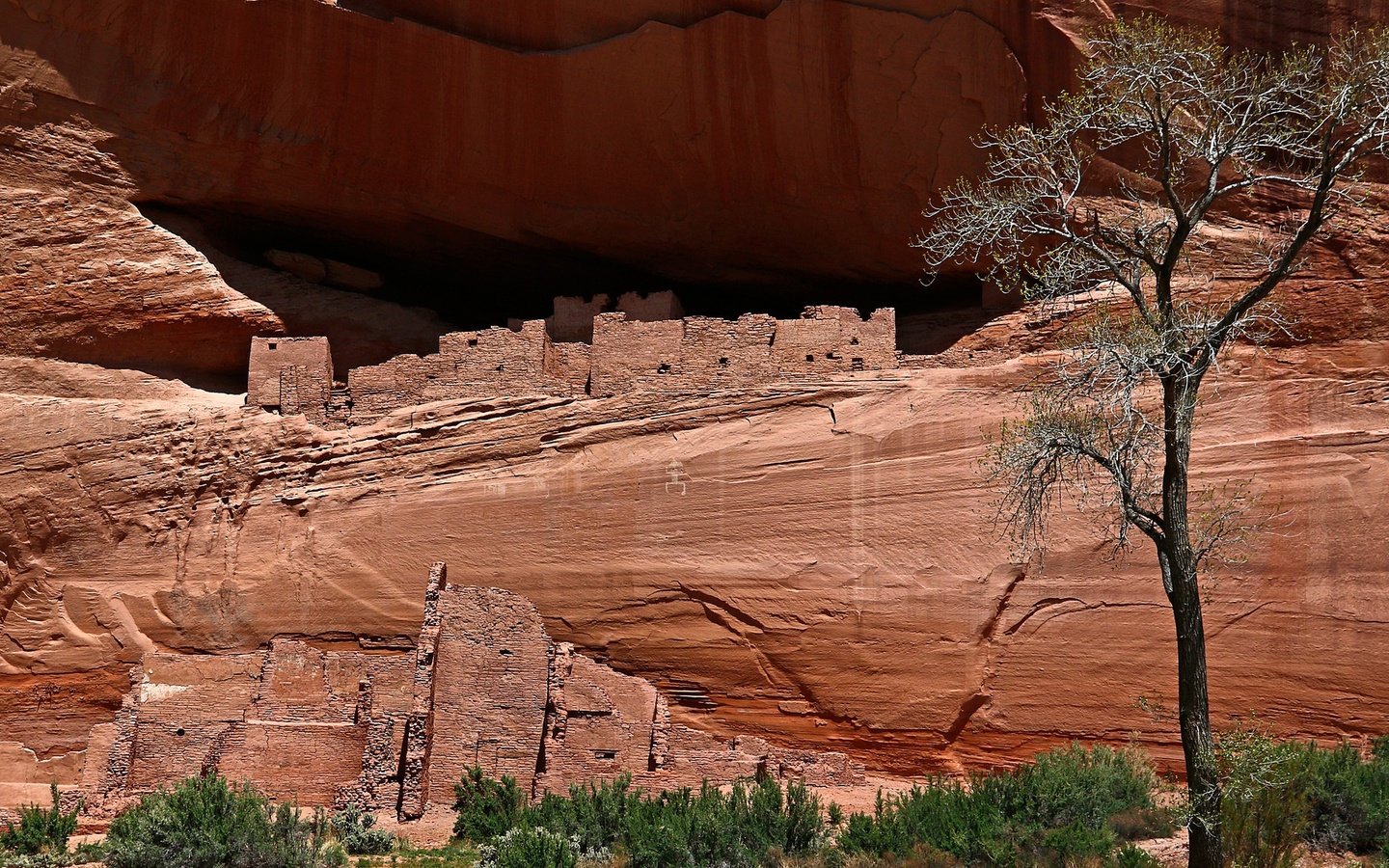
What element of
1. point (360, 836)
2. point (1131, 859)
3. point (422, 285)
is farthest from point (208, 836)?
point (422, 285)

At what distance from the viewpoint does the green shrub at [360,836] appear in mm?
13281

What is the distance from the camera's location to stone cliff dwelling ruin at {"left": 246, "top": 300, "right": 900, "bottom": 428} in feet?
55.3

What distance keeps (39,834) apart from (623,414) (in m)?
6.78

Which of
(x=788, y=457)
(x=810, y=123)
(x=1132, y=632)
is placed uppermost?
(x=810, y=123)

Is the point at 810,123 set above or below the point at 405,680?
above

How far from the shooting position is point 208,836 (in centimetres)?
1185

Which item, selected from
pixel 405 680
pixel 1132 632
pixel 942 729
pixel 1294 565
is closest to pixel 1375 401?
pixel 1294 565

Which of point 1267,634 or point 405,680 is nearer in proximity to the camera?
point 1267,634

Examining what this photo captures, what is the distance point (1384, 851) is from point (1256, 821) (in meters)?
1.16

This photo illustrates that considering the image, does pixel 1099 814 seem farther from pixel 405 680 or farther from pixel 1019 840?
pixel 405 680

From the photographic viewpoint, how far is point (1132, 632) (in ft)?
49.6

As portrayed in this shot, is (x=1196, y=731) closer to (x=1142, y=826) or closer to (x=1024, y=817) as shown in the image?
(x=1024, y=817)

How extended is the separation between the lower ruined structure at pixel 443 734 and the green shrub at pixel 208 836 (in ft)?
6.83

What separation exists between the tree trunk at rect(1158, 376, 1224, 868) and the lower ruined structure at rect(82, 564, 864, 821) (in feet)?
16.9
